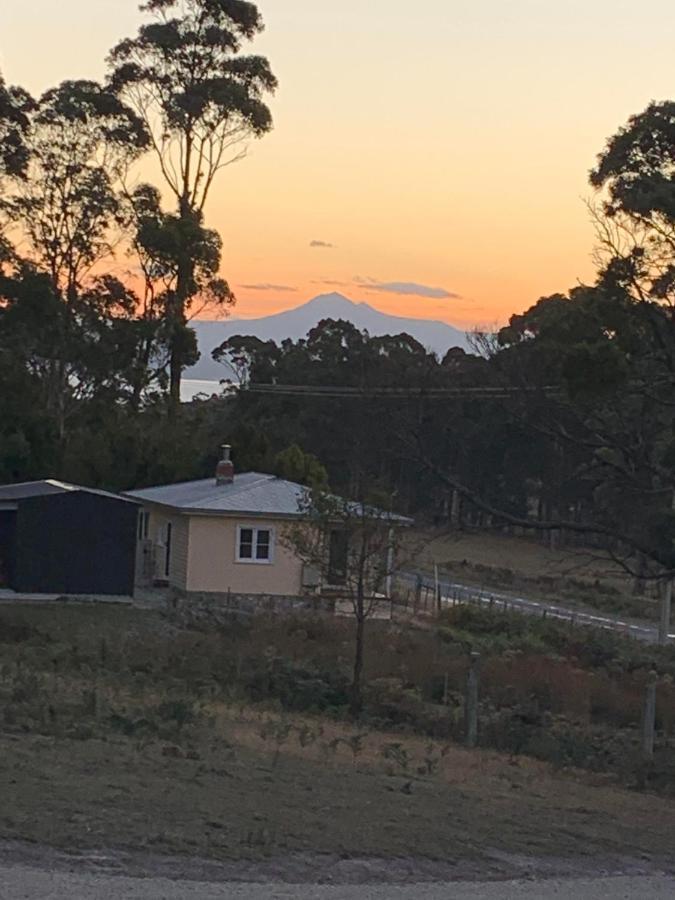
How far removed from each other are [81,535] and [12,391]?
15331 mm

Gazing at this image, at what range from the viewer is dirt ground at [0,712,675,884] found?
881cm

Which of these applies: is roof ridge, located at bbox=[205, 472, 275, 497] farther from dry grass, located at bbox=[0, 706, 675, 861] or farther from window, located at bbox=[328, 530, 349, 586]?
dry grass, located at bbox=[0, 706, 675, 861]

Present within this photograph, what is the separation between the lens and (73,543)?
3612 centimetres

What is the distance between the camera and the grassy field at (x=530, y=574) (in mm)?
57750

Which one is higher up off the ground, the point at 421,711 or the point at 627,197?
the point at 627,197

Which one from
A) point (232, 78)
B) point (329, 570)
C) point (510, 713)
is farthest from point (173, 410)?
point (510, 713)

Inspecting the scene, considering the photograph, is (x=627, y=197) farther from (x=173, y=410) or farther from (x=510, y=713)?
(x=173, y=410)

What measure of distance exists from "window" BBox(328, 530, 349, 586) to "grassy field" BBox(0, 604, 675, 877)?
1.59 m

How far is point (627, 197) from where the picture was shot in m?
19.4

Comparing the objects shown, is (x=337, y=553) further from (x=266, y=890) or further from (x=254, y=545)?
(x=266, y=890)

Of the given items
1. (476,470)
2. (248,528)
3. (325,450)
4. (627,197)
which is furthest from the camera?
(325,450)

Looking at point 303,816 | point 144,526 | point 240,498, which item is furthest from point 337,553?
point 144,526

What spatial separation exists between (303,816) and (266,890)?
1.84 meters

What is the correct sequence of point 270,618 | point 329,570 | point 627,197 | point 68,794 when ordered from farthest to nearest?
point 270,618 < point 329,570 < point 627,197 < point 68,794
